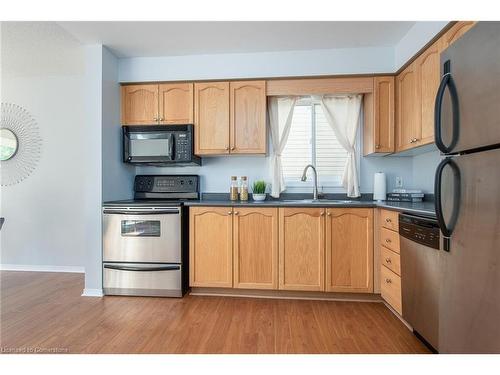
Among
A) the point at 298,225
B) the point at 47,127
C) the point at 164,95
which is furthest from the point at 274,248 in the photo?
the point at 47,127

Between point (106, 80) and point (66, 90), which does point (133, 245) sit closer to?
point (106, 80)

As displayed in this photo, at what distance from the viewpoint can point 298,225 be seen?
240 centimetres

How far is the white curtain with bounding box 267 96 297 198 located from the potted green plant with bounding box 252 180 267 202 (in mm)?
134

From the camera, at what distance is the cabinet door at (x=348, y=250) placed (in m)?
2.35

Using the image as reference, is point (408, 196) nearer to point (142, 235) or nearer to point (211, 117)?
point (211, 117)

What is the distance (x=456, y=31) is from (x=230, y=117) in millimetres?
1888

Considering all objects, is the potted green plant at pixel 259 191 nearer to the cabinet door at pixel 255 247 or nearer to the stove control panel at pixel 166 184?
the cabinet door at pixel 255 247

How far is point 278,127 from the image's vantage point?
2928 millimetres

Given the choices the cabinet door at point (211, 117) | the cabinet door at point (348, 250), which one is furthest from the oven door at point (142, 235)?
the cabinet door at point (348, 250)

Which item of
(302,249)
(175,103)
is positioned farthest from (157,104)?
(302,249)

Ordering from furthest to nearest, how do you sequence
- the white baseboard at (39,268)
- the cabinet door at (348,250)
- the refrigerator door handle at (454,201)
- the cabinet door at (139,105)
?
the white baseboard at (39,268), the cabinet door at (139,105), the cabinet door at (348,250), the refrigerator door handle at (454,201)

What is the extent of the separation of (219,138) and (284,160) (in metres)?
0.80

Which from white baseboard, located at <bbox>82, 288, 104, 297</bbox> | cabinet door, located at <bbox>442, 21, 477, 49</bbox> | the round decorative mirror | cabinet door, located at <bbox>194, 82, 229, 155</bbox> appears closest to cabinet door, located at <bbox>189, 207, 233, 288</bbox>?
cabinet door, located at <bbox>194, 82, 229, 155</bbox>

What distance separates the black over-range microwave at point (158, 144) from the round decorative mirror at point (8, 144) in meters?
1.69
